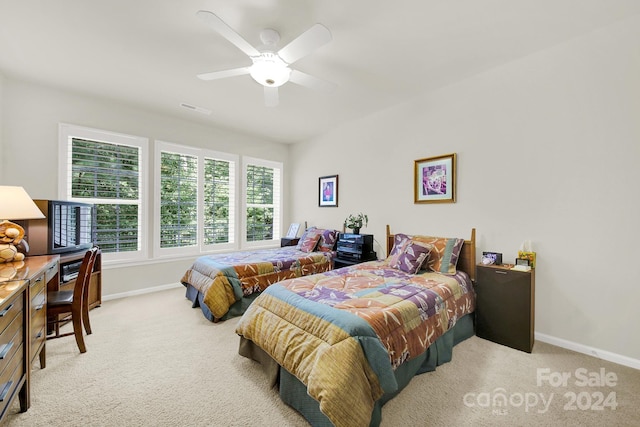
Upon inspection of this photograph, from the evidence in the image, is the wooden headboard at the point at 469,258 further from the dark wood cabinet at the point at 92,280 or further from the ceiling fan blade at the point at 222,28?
the dark wood cabinet at the point at 92,280

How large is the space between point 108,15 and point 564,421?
422 cm

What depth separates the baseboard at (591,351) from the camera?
2119 mm

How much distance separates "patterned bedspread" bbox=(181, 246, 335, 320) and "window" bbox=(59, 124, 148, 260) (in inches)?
47.6

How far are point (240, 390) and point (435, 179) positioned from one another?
2.99 metres

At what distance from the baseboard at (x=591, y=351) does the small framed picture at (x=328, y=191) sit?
316 centimetres

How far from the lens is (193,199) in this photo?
14.6 ft

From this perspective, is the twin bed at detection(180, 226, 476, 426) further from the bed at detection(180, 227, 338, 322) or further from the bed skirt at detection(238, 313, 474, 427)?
the bed at detection(180, 227, 338, 322)

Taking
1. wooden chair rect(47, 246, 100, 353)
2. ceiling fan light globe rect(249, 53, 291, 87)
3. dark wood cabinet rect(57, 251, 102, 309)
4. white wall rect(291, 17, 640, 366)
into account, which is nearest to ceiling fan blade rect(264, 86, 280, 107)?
ceiling fan light globe rect(249, 53, 291, 87)

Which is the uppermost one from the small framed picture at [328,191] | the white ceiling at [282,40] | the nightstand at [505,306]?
the white ceiling at [282,40]

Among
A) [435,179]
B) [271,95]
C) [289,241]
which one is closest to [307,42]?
[271,95]

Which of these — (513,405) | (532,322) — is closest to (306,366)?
(513,405)

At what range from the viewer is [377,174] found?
13.2ft

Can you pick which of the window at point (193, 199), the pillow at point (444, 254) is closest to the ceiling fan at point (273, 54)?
the pillow at point (444, 254)

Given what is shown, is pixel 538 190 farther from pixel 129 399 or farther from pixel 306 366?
pixel 129 399
